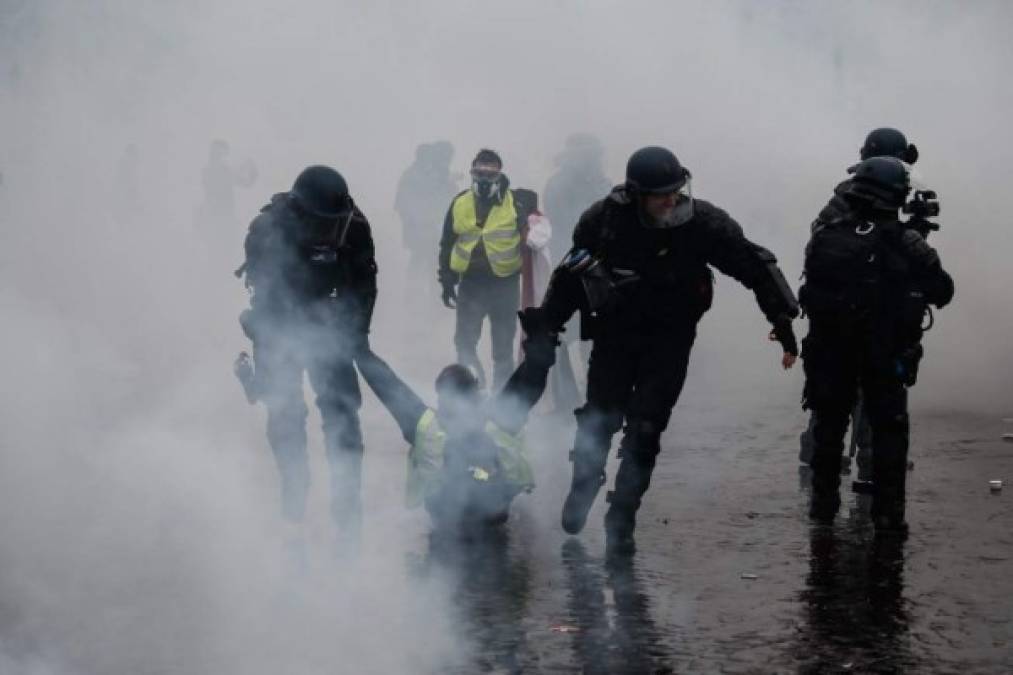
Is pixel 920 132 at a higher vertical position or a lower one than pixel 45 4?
lower

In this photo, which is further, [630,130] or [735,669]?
[630,130]

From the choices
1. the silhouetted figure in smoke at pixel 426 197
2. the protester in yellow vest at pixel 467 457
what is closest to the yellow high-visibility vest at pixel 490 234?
the protester in yellow vest at pixel 467 457

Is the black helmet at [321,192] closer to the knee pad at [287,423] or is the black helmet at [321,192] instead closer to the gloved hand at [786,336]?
the knee pad at [287,423]

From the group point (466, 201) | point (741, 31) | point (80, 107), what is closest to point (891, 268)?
point (466, 201)

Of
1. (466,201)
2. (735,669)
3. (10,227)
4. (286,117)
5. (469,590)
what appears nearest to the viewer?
(735,669)

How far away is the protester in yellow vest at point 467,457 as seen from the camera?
8.59 metres

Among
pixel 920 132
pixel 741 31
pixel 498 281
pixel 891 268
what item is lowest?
pixel 891 268

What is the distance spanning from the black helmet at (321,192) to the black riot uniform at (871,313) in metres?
2.07

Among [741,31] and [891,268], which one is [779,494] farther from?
[741,31]

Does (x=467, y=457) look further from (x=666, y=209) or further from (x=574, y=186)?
(x=574, y=186)

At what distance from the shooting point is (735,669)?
610 cm

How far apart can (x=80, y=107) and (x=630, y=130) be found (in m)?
20.6

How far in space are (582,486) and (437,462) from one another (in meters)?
0.72

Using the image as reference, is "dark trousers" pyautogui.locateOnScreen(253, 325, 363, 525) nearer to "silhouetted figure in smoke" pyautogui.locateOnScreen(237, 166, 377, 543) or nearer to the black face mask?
"silhouetted figure in smoke" pyautogui.locateOnScreen(237, 166, 377, 543)
